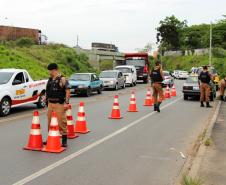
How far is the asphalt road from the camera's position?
6.90m

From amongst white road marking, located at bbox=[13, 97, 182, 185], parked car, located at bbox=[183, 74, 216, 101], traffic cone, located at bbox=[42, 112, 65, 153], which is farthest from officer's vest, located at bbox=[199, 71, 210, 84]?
traffic cone, located at bbox=[42, 112, 65, 153]

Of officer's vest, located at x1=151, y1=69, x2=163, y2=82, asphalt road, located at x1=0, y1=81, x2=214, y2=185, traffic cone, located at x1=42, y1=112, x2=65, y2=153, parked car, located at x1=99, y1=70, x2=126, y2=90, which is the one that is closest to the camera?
asphalt road, located at x1=0, y1=81, x2=214, y2=185

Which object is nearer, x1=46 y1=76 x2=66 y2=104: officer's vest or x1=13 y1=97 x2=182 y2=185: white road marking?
x1=13 y1=97 x2=182 y2=185: white road marking

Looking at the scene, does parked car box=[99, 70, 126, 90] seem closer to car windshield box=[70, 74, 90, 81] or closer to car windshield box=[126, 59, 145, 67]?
car windshield box=[70, 74, 90, 81]

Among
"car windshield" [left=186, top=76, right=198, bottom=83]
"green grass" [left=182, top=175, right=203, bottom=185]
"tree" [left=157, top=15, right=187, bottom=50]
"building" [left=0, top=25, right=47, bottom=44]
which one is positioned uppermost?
"tree" [left=157, top=15, right=187, bottom=50]

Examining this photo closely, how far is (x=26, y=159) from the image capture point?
8086 mm

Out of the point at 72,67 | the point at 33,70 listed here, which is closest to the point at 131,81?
the point at 33,70

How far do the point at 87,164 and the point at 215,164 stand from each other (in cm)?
234

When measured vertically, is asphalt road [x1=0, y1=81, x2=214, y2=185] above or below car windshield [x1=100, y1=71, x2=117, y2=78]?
below

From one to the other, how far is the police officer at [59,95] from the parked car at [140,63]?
36.2 meters

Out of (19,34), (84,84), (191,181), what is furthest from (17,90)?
(19,34)

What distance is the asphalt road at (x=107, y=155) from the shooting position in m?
6.90

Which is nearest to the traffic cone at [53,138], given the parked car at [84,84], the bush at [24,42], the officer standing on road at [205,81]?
the officer standing on road at [205,81]

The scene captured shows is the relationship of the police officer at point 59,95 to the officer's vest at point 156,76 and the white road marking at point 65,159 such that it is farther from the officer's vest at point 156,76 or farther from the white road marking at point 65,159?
the officer's vest at point 156,76
